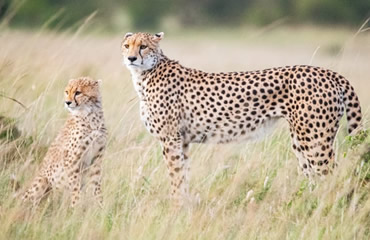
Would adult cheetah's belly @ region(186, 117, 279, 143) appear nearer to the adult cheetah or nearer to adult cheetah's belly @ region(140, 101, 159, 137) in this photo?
the adult cheetah

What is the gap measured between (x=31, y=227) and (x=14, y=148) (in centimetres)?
114

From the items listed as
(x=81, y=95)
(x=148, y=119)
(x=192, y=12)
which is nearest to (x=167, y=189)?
(x=148, y=119)

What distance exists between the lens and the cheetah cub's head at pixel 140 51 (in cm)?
524

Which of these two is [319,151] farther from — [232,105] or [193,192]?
[193,192]

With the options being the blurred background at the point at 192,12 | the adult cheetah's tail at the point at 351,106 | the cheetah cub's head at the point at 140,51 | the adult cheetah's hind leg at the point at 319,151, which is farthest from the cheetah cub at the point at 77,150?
the blurred background at the point at 192,12

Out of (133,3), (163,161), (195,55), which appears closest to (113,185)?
(163,161)

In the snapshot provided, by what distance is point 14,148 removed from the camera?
217 inches

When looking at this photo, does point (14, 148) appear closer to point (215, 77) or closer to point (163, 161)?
point (163, 161)

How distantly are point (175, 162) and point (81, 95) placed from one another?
2.15 ft

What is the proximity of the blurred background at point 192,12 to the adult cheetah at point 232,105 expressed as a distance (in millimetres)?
17007

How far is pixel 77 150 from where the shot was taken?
521 centimetres

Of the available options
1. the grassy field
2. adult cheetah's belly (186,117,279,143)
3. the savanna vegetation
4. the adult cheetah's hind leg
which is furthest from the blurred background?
the adult cheetah's hind leg

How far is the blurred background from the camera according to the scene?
23469 millimetres

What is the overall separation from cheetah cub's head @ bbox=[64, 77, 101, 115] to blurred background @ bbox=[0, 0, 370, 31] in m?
17.2
